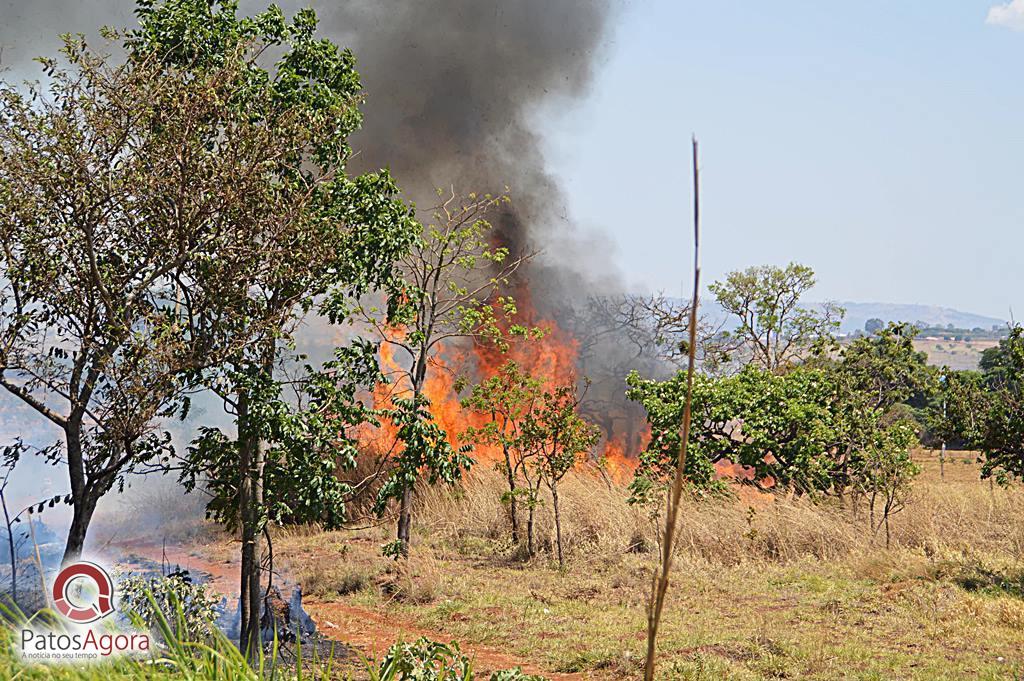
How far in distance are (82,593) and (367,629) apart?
5.00 m

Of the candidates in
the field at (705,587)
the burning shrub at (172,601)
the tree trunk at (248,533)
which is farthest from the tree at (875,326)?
the burning shrub at (172,601)

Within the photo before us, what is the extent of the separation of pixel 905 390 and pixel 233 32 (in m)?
12.9

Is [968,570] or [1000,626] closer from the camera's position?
[1000,626]

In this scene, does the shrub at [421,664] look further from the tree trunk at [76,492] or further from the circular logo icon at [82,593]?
the tree trunk at [76,492]

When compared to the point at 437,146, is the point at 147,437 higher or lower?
lower

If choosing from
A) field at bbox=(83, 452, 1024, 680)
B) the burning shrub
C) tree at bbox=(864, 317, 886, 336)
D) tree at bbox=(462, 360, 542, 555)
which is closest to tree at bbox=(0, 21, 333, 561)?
the burning shrub

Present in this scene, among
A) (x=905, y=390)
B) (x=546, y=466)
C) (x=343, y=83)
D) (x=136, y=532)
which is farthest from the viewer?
(x=905, y=390)

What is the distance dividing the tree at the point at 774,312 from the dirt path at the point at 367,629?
12.6 m

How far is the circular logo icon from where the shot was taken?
4602 millimetres

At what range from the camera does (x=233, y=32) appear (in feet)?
22.2

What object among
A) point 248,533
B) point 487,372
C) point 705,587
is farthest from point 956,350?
point 248,533

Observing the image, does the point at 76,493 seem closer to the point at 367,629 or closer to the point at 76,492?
the point at 76,492

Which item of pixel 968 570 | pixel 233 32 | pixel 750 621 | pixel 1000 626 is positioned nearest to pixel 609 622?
pixel 750 621

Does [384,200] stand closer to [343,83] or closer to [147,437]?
[343,83]
